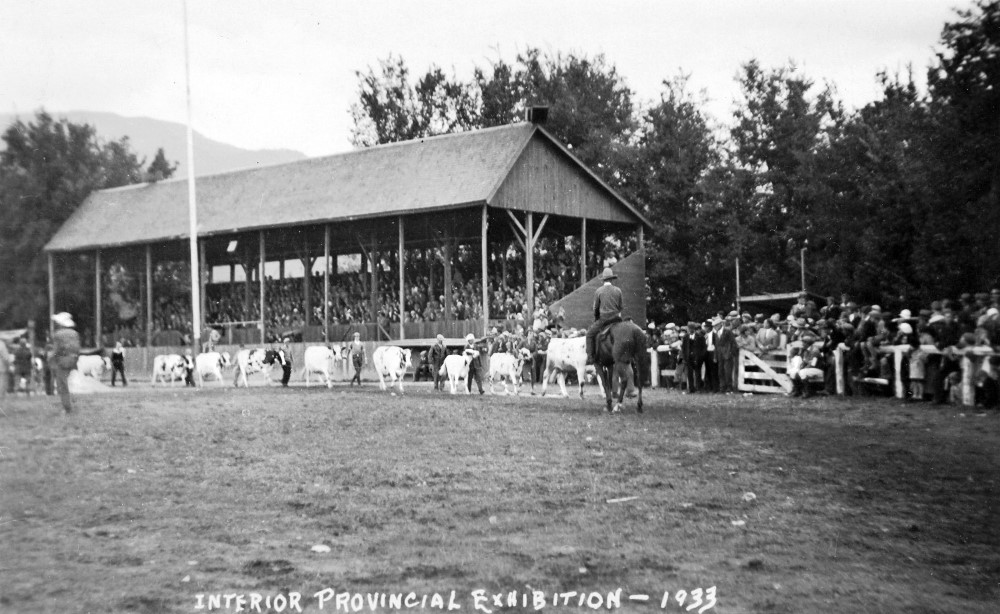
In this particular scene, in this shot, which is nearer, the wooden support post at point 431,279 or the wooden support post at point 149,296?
the wooden support post at point 431,279

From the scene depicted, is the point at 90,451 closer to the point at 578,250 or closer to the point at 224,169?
the point at 578,250

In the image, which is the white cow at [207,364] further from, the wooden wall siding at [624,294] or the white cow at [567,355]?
the white cow at [567,355]

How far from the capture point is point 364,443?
1467 cm

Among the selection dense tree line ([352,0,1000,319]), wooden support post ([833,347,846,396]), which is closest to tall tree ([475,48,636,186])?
dense tree line ([352,0,1000,319])

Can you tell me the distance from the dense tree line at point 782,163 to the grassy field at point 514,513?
11.0 feet

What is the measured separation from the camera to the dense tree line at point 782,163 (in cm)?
1148

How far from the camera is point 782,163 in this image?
36.9 m

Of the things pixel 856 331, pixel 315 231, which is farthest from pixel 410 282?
pixel 856 331

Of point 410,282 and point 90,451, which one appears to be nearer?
point 90,451

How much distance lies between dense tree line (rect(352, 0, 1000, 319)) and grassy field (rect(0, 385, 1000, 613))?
3357 mm

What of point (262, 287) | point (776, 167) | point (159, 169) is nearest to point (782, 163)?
point (776, 167)

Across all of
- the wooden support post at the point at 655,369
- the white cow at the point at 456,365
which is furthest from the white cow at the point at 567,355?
the wooden support post at the point at 655,369

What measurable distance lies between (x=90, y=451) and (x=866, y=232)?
15.2 meters

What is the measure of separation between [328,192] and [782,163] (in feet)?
60.4
